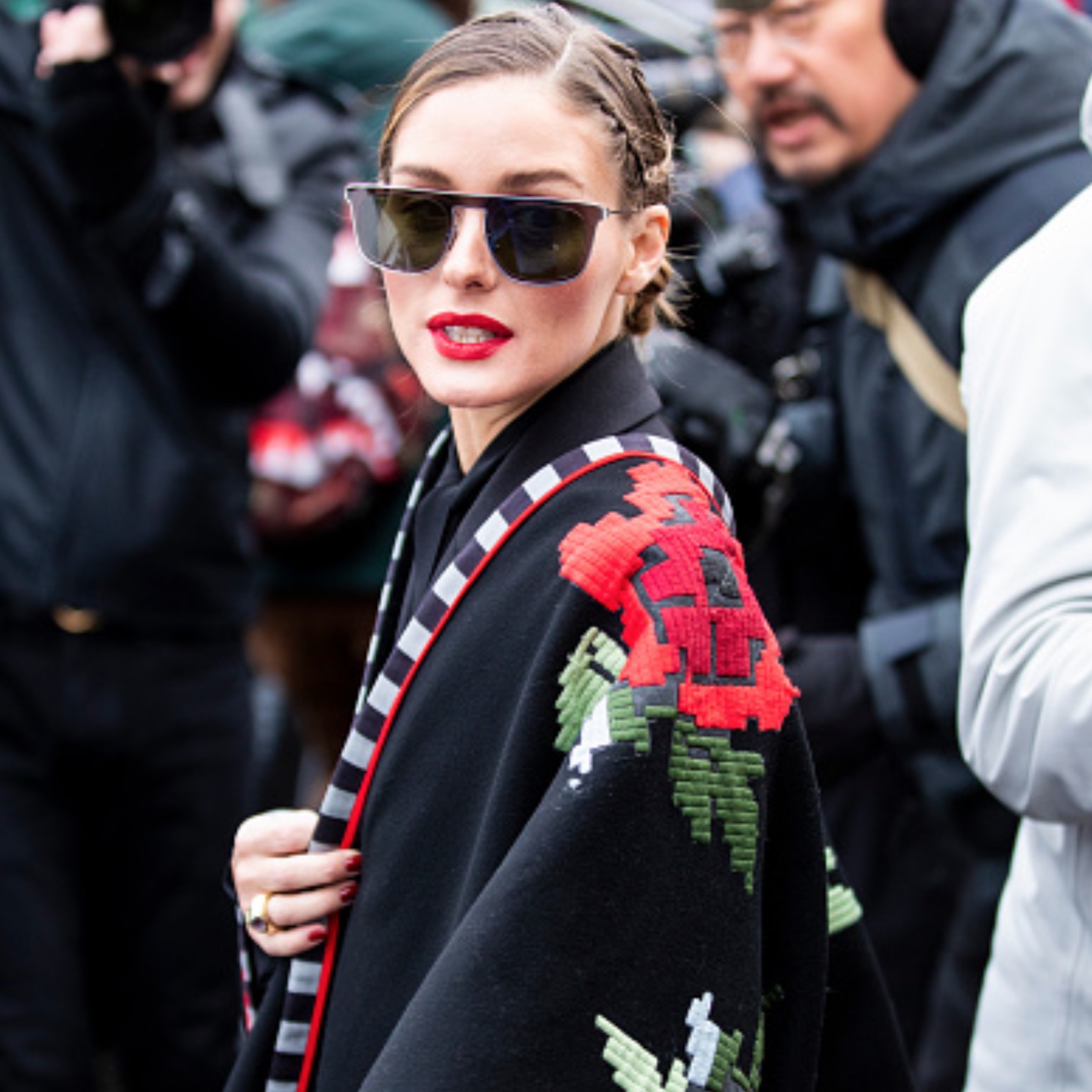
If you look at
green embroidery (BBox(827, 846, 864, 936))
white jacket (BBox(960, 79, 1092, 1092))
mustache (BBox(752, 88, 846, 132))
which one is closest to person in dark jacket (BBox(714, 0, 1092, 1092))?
mustache (BBox(752, 88, 846, 132))

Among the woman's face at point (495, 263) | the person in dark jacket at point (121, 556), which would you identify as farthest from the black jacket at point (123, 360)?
the woman's face at point (495, 263)

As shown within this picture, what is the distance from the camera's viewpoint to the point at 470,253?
4.88ft

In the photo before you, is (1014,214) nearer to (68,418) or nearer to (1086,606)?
(1086,606)

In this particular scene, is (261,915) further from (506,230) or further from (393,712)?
(506,230)

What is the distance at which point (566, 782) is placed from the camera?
133 cm

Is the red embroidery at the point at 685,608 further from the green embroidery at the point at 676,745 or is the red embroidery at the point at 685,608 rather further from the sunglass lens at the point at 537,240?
the sunglass lens at the point at 537,240

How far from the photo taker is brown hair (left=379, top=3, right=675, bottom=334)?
5.00 feet

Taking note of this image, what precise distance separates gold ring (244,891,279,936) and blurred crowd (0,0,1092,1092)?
709mm

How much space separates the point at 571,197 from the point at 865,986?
2.52ft

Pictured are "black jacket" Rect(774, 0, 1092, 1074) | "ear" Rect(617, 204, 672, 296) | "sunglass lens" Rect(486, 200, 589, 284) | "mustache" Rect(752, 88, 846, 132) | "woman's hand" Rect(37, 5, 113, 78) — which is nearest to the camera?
"sunglass lens" Rect(486, 200, 589, 284)

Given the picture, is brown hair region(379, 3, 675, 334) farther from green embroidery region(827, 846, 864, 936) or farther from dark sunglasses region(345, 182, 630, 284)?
green embroidery region(827, 846, 864, 936)

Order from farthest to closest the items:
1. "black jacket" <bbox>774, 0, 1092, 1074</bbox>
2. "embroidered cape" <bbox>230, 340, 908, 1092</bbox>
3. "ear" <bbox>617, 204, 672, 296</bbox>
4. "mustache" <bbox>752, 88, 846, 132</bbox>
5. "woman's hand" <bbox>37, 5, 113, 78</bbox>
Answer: "woman's hand" <bbox>37, 5, 113, 78</bbox>
"mustache" <bbox>752, 88, 846, 132</bbox>
"black jacket" <bbox>774, 0, 1092, 1074</bbox>
"ear" <bbox>617, 204, 672, 296</bbox>
"embroidered cape" <bbox>230, 340, 908, 1092</bbox>

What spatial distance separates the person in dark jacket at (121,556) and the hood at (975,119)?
40.3 inches

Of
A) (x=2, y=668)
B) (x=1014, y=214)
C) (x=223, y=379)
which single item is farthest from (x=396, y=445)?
(x=1014, y=214)
